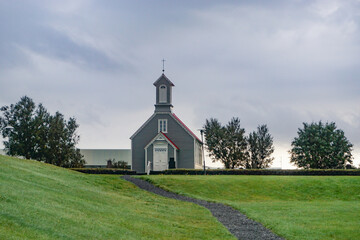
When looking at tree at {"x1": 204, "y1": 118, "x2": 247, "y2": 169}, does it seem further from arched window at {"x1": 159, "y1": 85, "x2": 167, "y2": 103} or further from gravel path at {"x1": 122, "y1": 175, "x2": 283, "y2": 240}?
gravel path at {"x1": 122, "y1": 175, "x2": 283, "y2": 240}

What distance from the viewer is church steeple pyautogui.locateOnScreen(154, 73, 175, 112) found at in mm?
57906

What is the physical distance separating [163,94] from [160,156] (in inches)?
331

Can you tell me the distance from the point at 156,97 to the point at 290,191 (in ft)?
90.6

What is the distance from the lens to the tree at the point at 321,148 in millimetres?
68938

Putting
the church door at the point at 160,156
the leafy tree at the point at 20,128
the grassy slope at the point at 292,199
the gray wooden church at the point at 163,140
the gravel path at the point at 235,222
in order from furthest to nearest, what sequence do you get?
the leafy tree at the point at 20,128 → the gray wooden church at the point at 163,140 → the church door at the point at 160,156 → the grassy slope at the point at 292,199 → the gravel path at the point at 235,222

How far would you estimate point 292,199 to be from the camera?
32.4 m

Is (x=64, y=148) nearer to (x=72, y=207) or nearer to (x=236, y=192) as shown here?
(x=236, y=192)

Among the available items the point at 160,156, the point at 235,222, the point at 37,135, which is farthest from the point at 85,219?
the point at 37,135

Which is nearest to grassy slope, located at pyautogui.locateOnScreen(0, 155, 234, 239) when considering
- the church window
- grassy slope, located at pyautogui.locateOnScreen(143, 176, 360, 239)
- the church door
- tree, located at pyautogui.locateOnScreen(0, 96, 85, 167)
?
grassy slope, located at pyautogui.locateOnScreen(143, 176, 360, 239)

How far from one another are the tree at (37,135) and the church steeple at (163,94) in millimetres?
18992

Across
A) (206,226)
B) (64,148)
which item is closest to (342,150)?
(64,148)

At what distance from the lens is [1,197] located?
14273 mm

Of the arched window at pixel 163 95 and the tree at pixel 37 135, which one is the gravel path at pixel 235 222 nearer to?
the arched window at pixel 163 95

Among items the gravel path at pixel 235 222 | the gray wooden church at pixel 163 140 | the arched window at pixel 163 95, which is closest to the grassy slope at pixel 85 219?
the gravel path at pixel 235 222
